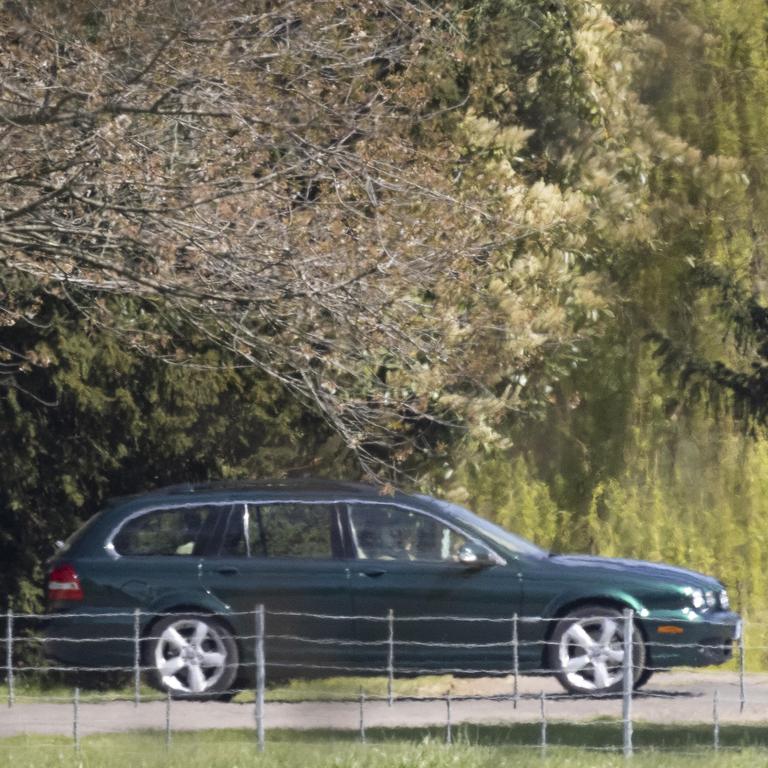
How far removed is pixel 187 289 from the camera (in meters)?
14.8

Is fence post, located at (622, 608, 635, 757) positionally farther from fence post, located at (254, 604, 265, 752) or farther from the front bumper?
the front bumper

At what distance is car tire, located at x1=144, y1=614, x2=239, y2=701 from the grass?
1927 millimetres

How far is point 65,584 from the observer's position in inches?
631

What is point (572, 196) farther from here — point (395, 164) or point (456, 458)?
point (395, 164)

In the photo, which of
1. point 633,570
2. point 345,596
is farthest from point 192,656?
point 633,570

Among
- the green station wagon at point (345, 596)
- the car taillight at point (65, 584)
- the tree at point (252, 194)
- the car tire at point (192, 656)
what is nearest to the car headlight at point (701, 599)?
the green station wagon at point (345, 596)

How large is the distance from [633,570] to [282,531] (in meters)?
2.87

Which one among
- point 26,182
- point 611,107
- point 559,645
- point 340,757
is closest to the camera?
point 340,757

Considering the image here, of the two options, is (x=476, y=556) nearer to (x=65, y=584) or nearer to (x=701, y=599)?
(x=701, y=599)

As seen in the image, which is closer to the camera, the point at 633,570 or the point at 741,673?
the point at 741,673

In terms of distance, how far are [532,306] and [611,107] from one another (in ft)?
13.7

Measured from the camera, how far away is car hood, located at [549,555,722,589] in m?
15.9

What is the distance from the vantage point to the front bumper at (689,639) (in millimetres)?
15625

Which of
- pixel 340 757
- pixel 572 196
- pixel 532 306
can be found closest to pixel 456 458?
pixel 532 306
